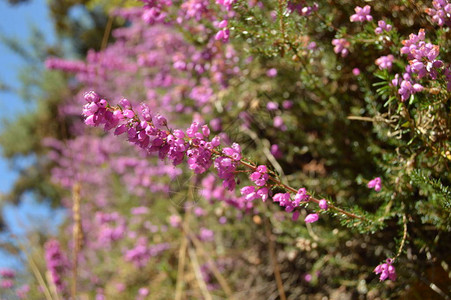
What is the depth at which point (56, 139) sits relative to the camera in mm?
7758

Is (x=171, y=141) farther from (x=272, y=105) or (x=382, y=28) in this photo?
(x=272, y=105)

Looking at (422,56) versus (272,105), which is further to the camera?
(272,105)

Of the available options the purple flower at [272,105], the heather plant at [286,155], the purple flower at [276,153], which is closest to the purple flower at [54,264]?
the heather plant at [286,155]

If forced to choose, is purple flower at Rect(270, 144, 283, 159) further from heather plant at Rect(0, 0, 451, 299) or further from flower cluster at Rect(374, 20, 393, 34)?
flower cluster at Rect(374, 20, 393, 34)

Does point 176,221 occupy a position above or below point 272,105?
below

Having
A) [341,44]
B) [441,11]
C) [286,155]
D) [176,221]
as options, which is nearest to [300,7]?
[341,44]

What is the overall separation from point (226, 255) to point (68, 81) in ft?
20.3

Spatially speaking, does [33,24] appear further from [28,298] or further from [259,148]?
[259,148]

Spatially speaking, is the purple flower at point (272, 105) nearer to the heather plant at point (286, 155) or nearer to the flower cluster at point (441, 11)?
the heather plant at point (286, 155)

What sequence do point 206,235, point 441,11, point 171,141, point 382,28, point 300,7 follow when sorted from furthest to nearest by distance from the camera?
point 206,235 → point 300,7 → point 382,28 → point 441,11 → point 171,141

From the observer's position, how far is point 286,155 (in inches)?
107

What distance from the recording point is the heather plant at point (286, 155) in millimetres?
1273

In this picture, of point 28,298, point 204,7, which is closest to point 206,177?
point 204,7

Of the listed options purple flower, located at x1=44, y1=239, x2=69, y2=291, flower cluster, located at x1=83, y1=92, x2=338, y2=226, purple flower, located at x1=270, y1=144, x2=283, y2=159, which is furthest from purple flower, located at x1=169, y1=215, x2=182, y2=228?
flower cluster, located at x1=83, y1=92, x2=338, y2=226
